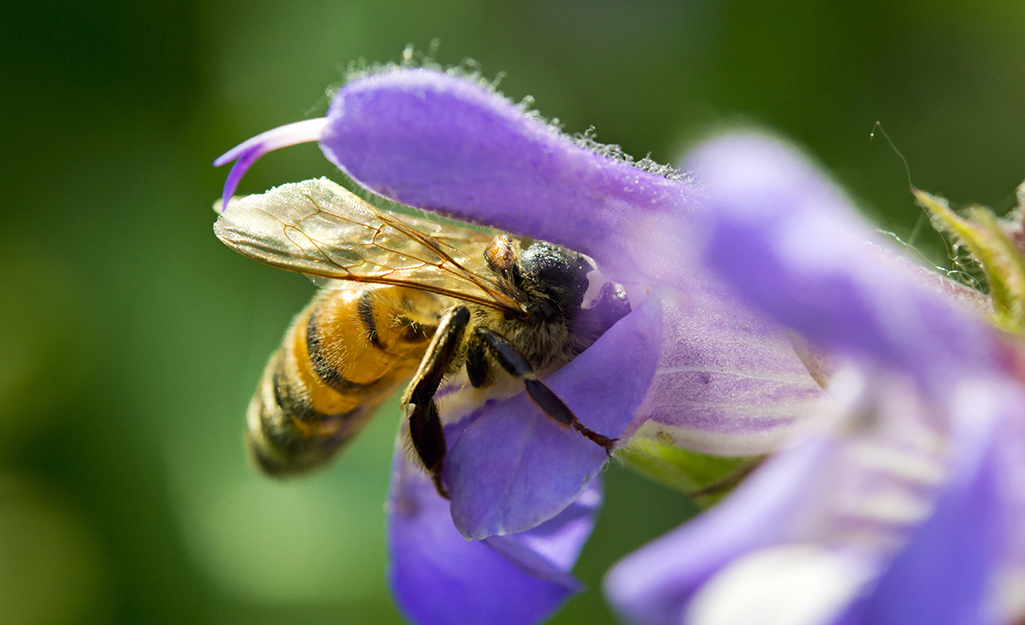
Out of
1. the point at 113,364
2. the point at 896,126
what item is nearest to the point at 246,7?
the point at 113,364

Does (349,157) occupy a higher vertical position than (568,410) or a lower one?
higher

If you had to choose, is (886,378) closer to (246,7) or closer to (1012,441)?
(1012,441)

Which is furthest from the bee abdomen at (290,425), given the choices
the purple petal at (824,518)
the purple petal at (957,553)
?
the purple petal at (957,553)

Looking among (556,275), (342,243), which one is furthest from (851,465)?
(342,243)

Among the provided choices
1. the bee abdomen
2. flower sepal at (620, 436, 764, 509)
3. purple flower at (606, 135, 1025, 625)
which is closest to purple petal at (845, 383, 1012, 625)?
purple flower at (606, 135, 1025, 625)

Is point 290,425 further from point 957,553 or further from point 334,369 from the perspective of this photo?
point 957,553

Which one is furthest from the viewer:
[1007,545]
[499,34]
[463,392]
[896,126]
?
[499,34]
